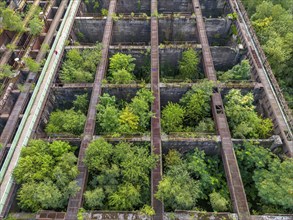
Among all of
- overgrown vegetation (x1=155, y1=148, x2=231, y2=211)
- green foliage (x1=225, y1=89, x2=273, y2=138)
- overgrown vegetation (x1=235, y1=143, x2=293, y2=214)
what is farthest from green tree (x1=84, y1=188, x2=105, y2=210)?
green foliage (x1=225, y1=89, x2=273, y2=138)

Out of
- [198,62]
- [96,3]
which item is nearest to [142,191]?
[198,62]

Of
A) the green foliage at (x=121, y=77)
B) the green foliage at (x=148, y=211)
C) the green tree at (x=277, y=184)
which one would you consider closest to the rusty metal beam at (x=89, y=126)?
the green foliage at (x=121, y=77)

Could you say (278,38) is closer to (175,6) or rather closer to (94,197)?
(175,6)

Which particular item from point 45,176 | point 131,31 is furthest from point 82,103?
point 131,31

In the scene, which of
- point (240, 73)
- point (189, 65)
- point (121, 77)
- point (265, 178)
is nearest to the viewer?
point (265, 178)

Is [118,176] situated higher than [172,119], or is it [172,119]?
[172,119]

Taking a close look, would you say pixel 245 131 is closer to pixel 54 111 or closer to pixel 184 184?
pixel 184 184

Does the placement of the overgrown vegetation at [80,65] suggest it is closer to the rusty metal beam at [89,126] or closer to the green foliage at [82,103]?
the rusty metal beam at [89,126]
